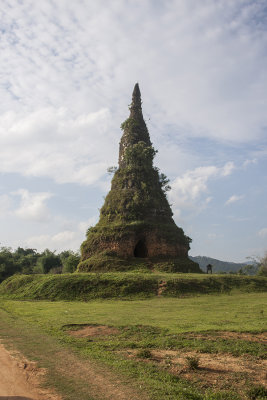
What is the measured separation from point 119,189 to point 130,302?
1468 centimetres

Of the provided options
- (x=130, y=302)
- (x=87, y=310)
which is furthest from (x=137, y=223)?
(x=87, y=310)

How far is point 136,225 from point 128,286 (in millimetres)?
7901

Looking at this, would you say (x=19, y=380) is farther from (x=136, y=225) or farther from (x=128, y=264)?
(x=136, y=225)

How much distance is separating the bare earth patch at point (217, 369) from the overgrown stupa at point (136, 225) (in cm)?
1719

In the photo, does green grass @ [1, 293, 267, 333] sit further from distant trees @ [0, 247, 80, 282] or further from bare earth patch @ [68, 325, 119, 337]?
distant trees @ [0, 247, 80, 282]

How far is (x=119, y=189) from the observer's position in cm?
3095

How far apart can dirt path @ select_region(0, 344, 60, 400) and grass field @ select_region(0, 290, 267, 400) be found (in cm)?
31

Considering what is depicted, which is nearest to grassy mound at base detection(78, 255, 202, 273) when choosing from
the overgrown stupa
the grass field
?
the overgrown stupa

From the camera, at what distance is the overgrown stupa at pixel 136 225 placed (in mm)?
26125

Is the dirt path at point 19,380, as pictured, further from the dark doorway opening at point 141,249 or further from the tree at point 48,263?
the tree at point 48,263

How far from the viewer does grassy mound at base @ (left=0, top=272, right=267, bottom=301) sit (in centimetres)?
1952

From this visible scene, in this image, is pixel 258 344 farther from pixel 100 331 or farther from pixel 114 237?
pixel 114 237

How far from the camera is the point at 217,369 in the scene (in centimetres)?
693

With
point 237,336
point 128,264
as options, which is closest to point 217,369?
point 237,336
